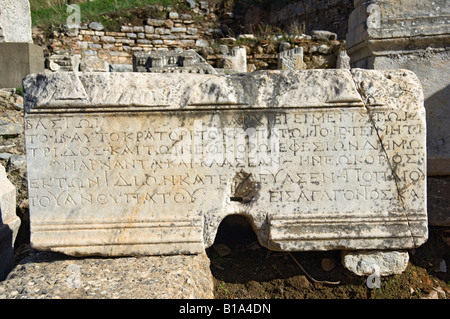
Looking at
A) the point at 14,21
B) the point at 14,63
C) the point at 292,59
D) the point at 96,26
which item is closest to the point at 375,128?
the point at 292,59

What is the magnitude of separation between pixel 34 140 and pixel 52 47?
8304 mm

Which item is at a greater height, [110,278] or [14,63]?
[14,63]

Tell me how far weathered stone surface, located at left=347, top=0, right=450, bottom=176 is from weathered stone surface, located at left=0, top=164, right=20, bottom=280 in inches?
128

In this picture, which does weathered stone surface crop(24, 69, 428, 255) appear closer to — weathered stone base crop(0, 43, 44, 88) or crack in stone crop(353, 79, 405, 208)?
crack in stone crop(353, 79, 405, 208)

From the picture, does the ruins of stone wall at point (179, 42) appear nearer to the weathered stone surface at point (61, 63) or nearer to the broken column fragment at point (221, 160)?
the weathered stone surface at point (61, 63)

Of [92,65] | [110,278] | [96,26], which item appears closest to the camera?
[110,278]

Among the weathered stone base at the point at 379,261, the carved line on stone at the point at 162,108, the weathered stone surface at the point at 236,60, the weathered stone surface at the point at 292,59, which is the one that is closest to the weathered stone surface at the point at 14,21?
the weathered stone surface at the point at 236,60

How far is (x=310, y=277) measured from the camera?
110 inches

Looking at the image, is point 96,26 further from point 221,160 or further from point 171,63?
point 221,160

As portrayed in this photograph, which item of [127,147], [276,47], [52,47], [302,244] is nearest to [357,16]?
[302,244]

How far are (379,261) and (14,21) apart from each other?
706 centimetres

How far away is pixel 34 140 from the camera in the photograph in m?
2.54

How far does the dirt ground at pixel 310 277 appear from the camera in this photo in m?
2.73
